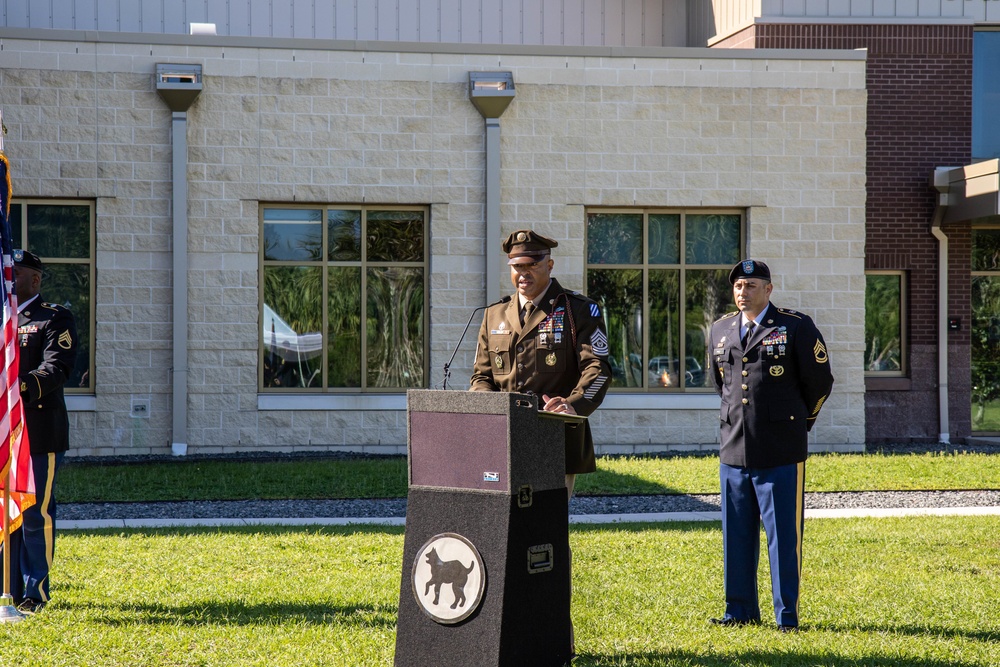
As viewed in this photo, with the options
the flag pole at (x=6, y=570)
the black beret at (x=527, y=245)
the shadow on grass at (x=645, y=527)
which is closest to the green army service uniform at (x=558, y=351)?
the black beret at (x=527, y=245)

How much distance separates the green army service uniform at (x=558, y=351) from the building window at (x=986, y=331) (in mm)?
13824

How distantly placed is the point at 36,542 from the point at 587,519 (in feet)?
16.9

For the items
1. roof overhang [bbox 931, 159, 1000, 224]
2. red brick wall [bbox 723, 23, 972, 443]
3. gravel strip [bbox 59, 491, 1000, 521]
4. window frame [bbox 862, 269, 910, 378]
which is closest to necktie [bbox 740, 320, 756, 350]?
gravel strip [bbox 59, 491, 1000, 521]

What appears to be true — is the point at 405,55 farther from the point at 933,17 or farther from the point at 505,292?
the point at 933,17

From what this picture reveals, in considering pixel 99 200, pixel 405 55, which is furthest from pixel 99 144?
pixel 405 55

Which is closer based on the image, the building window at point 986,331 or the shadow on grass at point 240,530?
the shadow on grass at point 240,530

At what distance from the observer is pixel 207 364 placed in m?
14.8

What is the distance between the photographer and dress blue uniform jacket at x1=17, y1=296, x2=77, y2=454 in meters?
6.70

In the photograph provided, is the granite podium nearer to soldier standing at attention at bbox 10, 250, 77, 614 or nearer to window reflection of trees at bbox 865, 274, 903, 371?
soldier standing at attention at bbox 10, 250, 77, 614

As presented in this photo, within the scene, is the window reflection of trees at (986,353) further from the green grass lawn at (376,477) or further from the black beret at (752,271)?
the black beret at (752,271)

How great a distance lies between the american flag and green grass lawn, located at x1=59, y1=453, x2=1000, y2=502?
5.07m

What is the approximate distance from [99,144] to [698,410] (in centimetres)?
865

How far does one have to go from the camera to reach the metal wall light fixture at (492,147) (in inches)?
593

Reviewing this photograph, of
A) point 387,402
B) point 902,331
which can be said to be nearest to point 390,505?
point 387,402
